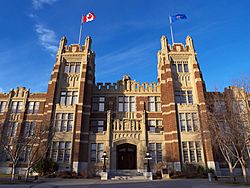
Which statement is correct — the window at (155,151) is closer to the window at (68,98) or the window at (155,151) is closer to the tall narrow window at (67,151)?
the tall narrow window at (67,151)

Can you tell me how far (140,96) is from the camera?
34.8 meters

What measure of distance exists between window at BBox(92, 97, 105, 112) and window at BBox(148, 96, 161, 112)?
829 centimetres

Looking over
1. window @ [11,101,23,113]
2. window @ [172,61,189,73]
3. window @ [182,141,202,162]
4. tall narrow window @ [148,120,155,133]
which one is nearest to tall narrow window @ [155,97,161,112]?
tall narrow window @ [148,120,155,133]

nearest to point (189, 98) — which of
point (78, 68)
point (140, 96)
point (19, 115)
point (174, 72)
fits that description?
point (174, 72)

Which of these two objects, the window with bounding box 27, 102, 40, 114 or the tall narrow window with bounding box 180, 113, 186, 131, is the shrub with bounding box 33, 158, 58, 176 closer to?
the window with bounding box 27, 102, 40, 114

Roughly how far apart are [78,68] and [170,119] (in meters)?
18.6

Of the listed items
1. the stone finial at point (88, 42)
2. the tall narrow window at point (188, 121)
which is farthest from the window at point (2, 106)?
the tall narrow window at point (188, 121)

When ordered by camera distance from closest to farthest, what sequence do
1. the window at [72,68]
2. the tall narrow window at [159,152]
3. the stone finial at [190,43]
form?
the tall narrow window at [159,152], the window at [72,68], the stone finial at [190,43]

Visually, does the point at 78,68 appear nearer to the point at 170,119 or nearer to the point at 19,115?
the point at 19,115

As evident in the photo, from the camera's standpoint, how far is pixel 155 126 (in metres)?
32.4

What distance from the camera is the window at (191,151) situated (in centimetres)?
2791

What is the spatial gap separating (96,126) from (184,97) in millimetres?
15662

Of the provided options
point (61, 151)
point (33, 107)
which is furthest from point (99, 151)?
point (33, 107)

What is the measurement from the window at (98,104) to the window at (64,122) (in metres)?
4.74
